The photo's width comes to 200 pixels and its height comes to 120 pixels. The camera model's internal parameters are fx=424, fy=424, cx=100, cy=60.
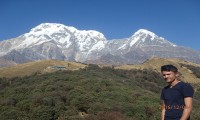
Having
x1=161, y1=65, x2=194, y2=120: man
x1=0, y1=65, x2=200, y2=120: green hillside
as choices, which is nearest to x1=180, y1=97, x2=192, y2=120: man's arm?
x1=161, y1=65, x2=194, y2=120: man

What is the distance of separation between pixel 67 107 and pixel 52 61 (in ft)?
255

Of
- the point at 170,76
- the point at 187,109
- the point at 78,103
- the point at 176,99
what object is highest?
the point at 170,76

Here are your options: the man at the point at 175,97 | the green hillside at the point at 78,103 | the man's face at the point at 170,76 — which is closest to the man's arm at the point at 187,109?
the man at the point at 175,97

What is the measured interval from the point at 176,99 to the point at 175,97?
49 millimetres

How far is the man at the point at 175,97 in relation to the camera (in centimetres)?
912

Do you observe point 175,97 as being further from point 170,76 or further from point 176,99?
point 170,76

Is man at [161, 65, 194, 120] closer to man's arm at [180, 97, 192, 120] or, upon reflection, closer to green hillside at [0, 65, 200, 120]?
man's arm at [180, 97, 192, 120]

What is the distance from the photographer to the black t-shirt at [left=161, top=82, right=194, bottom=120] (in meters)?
9.17

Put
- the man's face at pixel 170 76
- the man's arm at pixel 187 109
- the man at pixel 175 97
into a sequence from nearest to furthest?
1. the man's arm at pixel 187 109
2. the man at pixel 175 97
3. the man's face at pixel 170 76

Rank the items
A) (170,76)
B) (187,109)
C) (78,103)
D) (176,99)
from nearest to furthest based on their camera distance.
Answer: (187,109), (176,99), (170,76), (78,103)

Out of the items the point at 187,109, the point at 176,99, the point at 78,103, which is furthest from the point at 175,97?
the point at 78,103

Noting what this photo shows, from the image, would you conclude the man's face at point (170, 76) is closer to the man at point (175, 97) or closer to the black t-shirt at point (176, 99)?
the man at point (175, 97)

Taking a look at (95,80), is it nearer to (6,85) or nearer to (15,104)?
(15,104)

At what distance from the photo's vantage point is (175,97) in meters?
9.35
